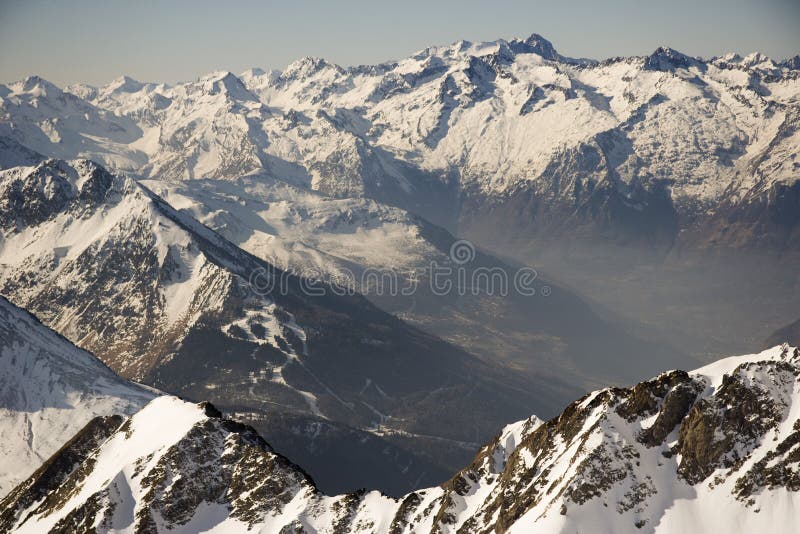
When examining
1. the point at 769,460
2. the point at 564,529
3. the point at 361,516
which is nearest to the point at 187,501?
the point at 361,516

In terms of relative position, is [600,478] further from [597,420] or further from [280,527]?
Answer: [280,527]

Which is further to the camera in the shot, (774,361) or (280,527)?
(280,527)

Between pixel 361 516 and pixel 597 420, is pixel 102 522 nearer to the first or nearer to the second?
pixel 361 516

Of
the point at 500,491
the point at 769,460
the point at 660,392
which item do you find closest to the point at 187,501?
the point at 500,491

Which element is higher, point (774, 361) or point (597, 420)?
point (774, 361)

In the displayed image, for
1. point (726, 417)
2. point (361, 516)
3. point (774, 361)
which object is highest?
point (774, 361)

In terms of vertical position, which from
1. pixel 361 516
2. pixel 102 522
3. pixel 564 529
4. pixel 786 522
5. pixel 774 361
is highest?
pixel 774 361

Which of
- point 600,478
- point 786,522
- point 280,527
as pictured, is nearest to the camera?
point 786,522

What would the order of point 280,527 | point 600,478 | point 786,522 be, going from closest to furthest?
1. point 786,522
2. point 600,478
3. point 280,527

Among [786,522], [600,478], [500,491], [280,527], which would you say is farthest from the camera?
[280,527]
